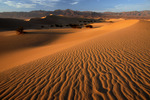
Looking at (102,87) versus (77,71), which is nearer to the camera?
(102,87)

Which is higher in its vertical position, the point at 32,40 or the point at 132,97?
the point at 132,97

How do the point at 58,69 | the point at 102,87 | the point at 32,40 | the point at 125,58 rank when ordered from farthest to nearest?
the point at 32,40 < the point at 125,58 < the point at 58,69 < the point at 102,87

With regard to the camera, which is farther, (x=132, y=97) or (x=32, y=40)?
(x=32, y=40)

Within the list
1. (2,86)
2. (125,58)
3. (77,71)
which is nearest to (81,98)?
(77,71)

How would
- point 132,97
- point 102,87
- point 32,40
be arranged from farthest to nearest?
point 32,40
point 102,87
point 132,97

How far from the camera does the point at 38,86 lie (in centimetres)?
300

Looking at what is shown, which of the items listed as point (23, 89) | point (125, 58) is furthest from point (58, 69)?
point (125, 58)

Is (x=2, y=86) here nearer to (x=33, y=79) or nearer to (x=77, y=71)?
(x=33, y=79)

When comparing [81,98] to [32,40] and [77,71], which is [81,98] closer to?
[77,71]

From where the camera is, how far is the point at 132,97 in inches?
93.7

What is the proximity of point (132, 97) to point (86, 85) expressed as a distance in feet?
3.82

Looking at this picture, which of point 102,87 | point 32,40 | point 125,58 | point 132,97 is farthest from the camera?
point 32,40

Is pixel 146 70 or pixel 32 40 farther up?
pixel 146 70

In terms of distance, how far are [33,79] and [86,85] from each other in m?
1.80
